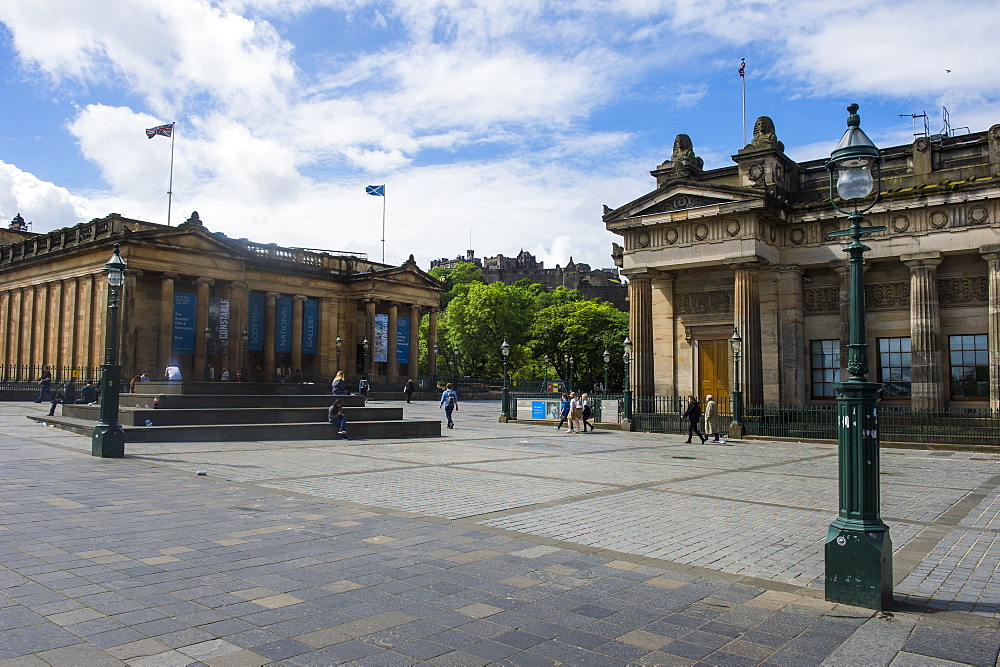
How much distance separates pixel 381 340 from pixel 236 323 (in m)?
13.8

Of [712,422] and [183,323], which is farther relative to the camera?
[183,323]

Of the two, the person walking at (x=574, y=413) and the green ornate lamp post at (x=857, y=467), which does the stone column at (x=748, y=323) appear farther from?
the green ornate lamp post at (x=857, y=467)

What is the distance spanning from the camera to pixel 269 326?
60.7 metres

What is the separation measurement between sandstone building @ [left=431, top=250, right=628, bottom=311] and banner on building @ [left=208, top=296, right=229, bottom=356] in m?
89.1

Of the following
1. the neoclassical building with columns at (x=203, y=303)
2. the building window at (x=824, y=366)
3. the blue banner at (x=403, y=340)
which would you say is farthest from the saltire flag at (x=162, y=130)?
the building window at (x=824, y=366)

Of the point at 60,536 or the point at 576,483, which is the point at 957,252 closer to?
the point at 576,483

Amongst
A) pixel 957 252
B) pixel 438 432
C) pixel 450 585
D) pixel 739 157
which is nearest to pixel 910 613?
pixel 450 585

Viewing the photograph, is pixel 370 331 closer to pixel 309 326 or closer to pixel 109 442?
pixel 309 326

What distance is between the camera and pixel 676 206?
29609 millimetres

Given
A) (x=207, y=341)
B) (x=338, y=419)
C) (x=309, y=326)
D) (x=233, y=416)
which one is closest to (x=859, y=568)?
(x=338, y=419)

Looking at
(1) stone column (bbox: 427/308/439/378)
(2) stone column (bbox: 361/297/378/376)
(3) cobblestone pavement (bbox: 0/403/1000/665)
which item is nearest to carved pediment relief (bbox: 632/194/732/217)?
(3) cobblestone pavement (bbox: 0/403/1000/665)

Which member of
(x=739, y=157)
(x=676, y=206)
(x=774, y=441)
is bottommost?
(x=774, y=441)

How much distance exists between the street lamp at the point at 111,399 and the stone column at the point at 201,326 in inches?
1543

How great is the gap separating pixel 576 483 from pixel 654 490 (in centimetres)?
151
